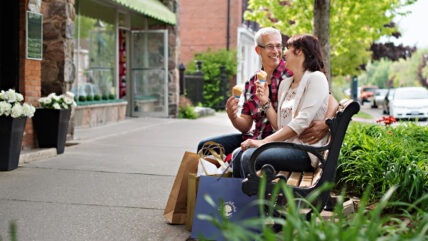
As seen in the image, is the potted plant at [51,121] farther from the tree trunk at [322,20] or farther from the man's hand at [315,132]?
the man's hand at [315,132]

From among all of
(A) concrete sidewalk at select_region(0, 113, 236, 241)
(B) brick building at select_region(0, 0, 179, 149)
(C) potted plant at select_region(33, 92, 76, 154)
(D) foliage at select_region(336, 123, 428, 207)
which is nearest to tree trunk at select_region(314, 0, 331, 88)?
(A) concrete sidewalk at select_region(0, 113, 236, 241)

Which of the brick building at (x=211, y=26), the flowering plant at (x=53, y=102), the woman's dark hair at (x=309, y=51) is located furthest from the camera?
the brick building at (x=211, y=26)

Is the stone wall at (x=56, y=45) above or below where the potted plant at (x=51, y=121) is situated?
above

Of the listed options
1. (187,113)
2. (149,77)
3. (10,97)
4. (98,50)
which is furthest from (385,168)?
(187,113)

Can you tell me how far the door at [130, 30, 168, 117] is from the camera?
16.3 meters

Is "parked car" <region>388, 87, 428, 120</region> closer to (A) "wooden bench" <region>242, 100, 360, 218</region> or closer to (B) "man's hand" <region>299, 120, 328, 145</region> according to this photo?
(B) "man's hand" <region>299, 120, 328, 145</region>

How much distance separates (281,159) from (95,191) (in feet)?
8.71

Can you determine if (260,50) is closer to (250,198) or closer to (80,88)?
(250,198)

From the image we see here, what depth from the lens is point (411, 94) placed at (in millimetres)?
22578

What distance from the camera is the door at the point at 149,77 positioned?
1633cm

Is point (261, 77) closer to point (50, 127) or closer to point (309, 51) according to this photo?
point (309, 51)

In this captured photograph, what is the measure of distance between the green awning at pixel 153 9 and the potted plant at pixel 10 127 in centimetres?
547

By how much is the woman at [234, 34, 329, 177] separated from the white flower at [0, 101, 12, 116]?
383 cm

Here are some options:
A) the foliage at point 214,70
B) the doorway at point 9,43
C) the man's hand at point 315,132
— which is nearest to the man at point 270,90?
the man's hand at point 315,132
